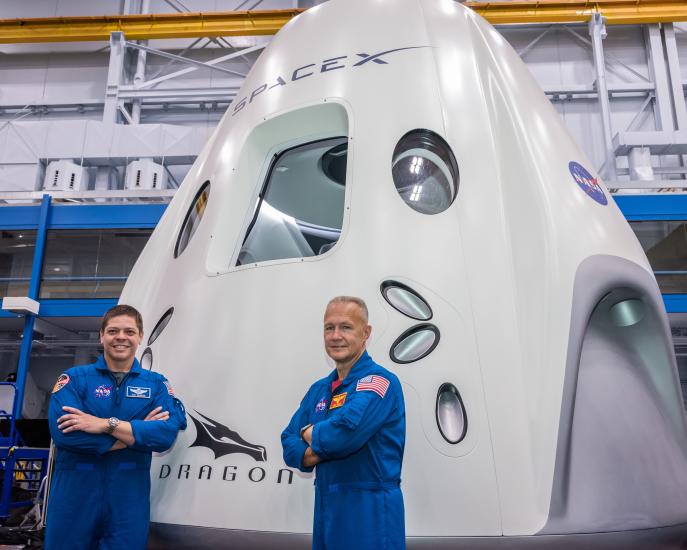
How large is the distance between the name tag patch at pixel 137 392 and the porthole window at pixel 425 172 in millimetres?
1488

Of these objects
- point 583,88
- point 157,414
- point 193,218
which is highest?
point 583,88

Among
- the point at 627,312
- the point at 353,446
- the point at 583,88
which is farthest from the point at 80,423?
the point at 583,88

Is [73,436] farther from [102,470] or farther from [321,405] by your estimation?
[321,405]

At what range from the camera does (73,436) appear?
2.47 m

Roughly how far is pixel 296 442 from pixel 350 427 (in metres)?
0.26

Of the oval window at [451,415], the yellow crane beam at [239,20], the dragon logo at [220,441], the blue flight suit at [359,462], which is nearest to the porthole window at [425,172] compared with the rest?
the oval window at [451,415]

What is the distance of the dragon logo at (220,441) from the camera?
2689 millimetres

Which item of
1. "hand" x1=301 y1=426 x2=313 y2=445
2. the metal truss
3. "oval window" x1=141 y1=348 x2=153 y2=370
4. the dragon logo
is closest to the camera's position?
"hand" x1=301 y1=426 x2=313 y2=445

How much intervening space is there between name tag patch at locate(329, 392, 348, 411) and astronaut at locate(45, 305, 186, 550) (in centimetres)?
77

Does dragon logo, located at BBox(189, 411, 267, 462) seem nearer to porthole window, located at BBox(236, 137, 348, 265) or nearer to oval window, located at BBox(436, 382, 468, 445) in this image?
oval window, located at BBox(436, 382, 468, 445)

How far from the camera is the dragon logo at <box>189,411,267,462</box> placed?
A: 2.69 metres

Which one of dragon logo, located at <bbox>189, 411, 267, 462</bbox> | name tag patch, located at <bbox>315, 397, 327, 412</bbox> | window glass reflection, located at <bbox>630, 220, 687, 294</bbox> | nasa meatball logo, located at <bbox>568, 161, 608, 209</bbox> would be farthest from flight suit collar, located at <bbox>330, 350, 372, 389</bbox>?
window glass reflection, located at <bbox>630, 220, 687, 294</bbox>

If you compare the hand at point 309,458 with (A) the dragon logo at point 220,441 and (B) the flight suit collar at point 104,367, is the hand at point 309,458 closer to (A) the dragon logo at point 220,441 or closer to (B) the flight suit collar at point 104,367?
(A) the dragon logo at point 220,441

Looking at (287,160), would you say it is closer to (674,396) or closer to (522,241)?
(522,241)
